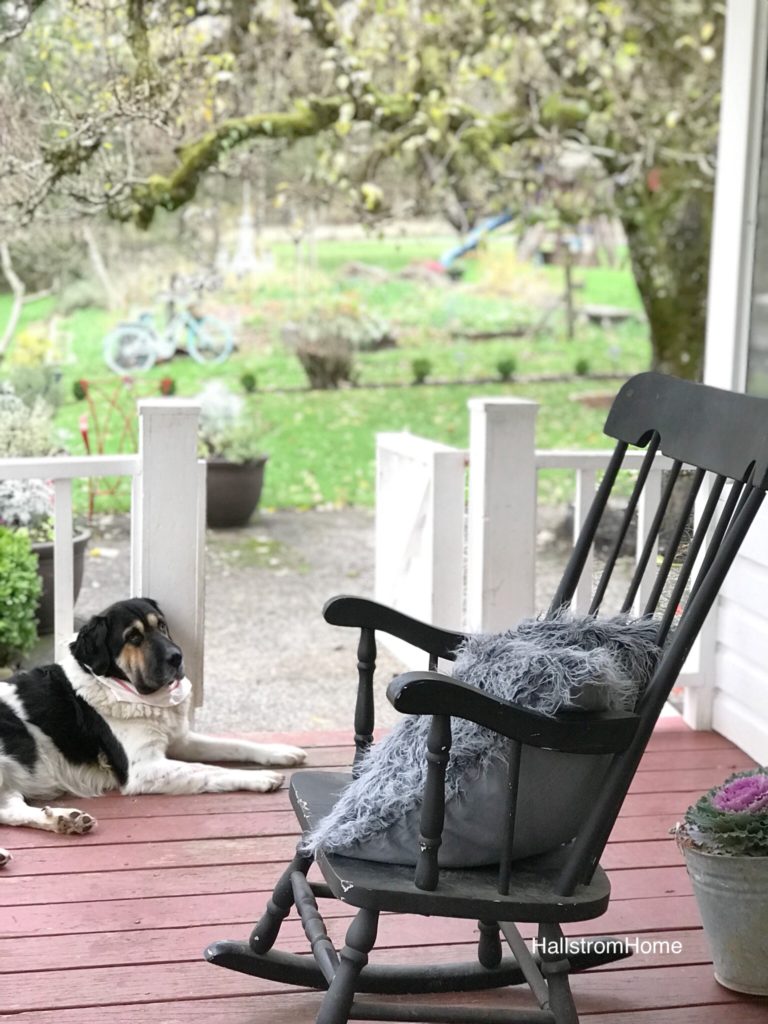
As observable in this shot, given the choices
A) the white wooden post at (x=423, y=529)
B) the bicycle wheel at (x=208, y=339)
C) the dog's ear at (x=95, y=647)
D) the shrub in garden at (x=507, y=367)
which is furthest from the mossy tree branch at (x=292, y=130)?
the dog's ear at (x=95, y=647)

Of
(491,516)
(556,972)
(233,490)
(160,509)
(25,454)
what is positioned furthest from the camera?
(233,490)

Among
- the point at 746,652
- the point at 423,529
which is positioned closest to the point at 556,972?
the point at 746,652

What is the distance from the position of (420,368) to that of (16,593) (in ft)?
20.4

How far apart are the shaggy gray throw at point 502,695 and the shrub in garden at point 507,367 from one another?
7905 mm

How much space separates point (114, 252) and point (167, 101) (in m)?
2.46

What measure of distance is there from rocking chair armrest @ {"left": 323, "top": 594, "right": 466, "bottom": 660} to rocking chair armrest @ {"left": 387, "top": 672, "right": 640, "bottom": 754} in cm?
36

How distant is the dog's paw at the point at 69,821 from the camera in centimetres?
256

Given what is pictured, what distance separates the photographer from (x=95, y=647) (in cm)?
274

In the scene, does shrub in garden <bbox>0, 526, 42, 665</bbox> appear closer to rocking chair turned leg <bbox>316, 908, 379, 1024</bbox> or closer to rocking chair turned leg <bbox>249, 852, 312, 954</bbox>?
rocking chair turned leg <bbox>249, 852, 312, 954</bbox>

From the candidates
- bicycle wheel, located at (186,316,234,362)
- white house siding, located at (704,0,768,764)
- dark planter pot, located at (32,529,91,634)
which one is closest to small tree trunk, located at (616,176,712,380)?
bicycle wheel, located at (186,316,234,362)

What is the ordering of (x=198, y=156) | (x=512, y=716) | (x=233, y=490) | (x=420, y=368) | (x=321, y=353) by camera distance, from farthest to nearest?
(x=420, y=368) < (x=321, y=353) < (x=233, y=490) < (x=198, y=156) < (x=512, y=716)

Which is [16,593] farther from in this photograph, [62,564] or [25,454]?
[25,454]

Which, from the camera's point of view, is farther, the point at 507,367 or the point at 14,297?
the point at 507,367

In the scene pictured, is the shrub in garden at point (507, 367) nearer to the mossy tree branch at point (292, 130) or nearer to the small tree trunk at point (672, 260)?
the small tree trunk at point (672, 260)
